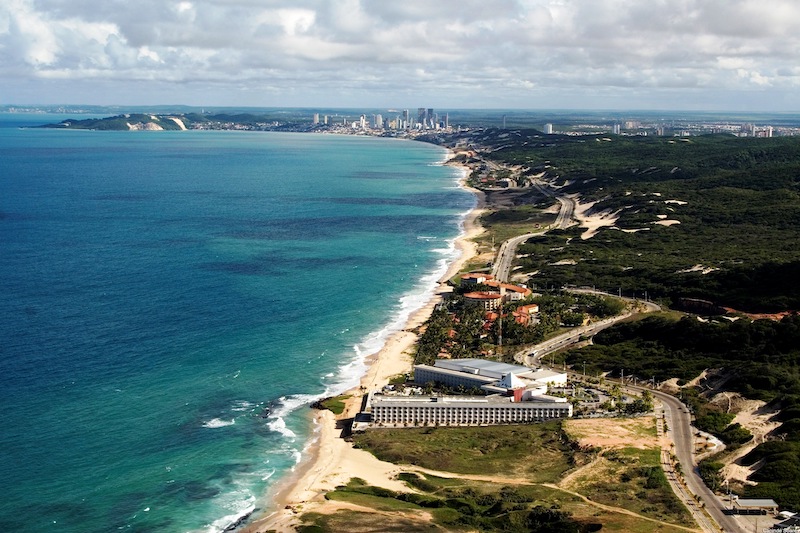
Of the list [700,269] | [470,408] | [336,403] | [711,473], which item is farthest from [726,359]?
[700,269]

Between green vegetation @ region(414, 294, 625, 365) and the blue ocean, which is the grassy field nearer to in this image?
the blue ocean

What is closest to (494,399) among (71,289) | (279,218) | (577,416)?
(577,416)

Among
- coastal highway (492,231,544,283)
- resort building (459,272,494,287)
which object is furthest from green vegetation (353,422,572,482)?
coastal highway (492,231,544,283)

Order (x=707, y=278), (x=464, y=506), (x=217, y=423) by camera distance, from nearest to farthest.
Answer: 1. (x=464, y=506)
2. (x=217, y=423)
3. (x=707, y=278)

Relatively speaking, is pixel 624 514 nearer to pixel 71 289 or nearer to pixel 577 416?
pixel 577 416

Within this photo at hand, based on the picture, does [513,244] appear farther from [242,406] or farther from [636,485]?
[636,485]
